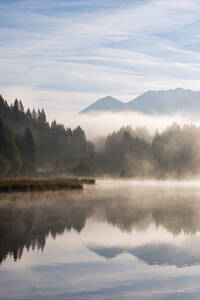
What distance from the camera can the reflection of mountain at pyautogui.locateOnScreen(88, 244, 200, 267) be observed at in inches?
983

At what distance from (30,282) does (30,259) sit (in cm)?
492

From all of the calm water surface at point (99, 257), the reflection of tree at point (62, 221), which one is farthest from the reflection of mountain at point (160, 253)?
the reflection of tree at point (62, 221)

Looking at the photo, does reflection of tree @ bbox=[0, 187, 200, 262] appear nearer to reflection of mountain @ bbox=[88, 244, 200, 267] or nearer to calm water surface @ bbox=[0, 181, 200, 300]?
calm water surface @ bbox=[0, 181, 200, 300]

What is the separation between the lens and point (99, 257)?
26016 mm

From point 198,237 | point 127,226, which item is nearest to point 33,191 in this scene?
point 127,226

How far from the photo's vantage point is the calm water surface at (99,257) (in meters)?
18.9

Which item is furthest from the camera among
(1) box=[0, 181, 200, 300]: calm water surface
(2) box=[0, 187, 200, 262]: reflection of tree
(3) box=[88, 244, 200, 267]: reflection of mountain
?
(2) box=[0, 187, 200, 262]: reflection of tree

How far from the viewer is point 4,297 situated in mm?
17641

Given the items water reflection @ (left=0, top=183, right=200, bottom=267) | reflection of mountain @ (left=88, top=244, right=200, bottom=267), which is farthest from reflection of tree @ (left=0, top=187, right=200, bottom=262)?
reflection of mountain @ (left=88, top=244, right=200, bottom=267)

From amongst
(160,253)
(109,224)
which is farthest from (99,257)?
(109,224)

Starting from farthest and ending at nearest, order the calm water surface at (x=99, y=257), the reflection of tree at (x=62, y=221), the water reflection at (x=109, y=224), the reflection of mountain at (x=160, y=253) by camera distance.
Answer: the reflection of tree at (x=62, y=221) → the water reflection at (x=109, y=224) → the reflection of mountain at (x=160, y=253) → the calm water surface at (x=99, y=257)

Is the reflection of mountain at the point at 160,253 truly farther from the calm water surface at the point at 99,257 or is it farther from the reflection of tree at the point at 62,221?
the reflection of tree at the point at 62,221

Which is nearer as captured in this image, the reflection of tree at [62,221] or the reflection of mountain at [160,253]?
the reflection of mountain at [160,253]

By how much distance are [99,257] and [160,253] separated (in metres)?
3.39
